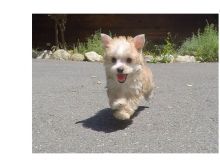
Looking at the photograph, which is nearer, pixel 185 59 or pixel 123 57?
pixel 123 57

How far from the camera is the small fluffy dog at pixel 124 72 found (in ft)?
16.0

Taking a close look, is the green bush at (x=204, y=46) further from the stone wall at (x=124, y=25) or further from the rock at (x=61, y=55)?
the rock at (x=61, y=55)

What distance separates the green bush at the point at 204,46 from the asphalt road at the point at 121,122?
148 inches

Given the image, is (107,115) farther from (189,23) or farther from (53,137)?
(189,23)

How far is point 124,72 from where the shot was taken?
4883mm

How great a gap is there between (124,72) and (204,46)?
8656mm

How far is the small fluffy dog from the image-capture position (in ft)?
16.0

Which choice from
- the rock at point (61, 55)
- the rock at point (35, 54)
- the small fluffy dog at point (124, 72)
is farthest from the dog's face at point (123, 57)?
the rock at point (35, 54)

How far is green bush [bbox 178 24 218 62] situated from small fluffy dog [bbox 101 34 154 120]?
7.80 meters

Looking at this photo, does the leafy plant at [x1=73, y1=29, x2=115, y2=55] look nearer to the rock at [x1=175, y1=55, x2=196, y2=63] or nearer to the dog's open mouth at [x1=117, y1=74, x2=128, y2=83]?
the rock at [x1=175, y1=55, x2=196, y2=63]

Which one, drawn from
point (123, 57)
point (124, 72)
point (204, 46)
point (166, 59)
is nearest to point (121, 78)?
point (124, 72)

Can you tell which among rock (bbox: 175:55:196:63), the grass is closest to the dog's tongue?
the grass

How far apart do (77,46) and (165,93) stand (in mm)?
7227

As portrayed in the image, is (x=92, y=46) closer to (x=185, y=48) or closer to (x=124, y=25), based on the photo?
(x=124, y=25)
